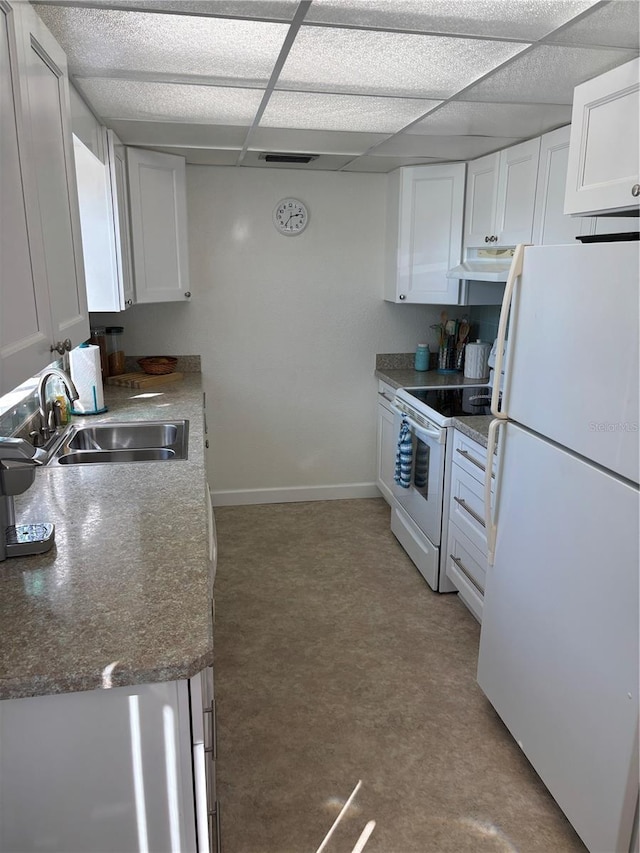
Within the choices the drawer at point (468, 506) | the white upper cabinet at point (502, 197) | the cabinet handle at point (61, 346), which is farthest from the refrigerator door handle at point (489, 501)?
the cabinet handle at point (61, 346)

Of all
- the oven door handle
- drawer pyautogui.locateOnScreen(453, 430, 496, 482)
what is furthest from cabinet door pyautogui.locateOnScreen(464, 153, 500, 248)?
drawer pyautogui.locateOnScreen(453, 430, 496, 482)

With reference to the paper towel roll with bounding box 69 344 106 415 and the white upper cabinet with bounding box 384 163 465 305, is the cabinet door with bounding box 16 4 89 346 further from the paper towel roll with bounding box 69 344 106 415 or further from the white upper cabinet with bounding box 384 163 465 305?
the white upper cabinet with bounding box 384 163 465 305

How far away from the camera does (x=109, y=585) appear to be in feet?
4.63

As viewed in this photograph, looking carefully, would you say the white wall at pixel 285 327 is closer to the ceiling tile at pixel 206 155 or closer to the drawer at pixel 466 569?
the ceiling tile at pixel 206 155

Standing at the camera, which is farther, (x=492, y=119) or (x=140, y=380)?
(x=140, y=380)

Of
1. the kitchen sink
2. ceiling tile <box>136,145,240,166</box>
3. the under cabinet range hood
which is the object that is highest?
ceiling tile <box>136,145,240,166</box>

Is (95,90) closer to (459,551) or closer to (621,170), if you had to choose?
(621,170)

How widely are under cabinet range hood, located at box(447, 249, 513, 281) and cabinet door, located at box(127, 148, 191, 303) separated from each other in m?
1.59

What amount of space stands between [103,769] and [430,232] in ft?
10.9

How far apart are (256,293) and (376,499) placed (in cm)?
167

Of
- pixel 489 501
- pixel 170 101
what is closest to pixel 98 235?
pixel 170 101

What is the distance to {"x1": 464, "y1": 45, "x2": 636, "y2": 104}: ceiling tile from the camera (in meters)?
1.86

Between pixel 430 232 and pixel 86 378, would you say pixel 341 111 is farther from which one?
pixel 86 378

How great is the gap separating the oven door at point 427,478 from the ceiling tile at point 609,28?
1678mm
